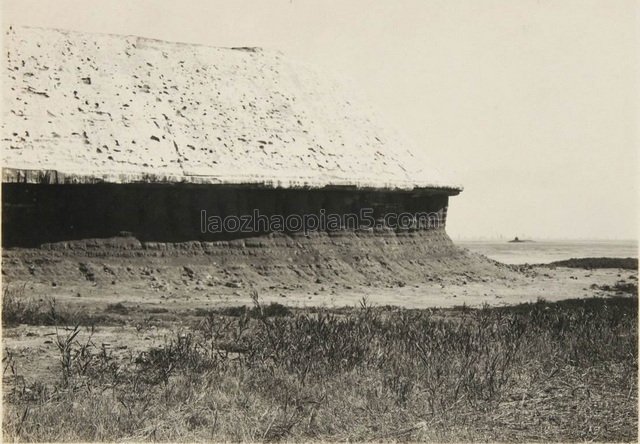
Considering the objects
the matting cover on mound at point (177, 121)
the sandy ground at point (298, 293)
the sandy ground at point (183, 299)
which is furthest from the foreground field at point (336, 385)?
the matting cover on mound at point (177, 121)

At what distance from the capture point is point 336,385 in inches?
304

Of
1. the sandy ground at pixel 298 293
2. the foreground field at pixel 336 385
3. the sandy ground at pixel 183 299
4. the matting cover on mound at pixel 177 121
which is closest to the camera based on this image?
the foreground field at pixel 336 385

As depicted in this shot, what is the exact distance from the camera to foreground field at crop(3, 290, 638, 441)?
6547 millimetres

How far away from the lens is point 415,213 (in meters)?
22.9

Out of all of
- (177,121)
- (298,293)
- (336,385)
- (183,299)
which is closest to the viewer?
(336,385)

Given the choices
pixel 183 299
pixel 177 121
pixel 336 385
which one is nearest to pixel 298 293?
pixel 183 299

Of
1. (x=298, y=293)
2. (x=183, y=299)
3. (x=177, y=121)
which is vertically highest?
(x=177, y=121)

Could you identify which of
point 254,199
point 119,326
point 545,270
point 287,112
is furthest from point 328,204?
point 545,270

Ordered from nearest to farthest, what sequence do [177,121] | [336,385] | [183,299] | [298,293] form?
[336,385] < [183,299] < [298,293] < [177,121]

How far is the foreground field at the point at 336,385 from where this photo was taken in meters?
6.55

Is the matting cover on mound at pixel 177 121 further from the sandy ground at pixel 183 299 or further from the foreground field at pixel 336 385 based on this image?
the foreground field at pixel 336 385

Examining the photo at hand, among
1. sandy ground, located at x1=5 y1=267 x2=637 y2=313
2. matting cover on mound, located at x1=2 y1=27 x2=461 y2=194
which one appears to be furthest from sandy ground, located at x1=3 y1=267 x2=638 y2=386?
matting cover on mound, located at x1=2 y1=27 x2=461 y2=194

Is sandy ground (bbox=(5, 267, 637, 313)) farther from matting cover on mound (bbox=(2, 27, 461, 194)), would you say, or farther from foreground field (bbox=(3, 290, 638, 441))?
foreground field (bbox=(3, 290, 638, 441))

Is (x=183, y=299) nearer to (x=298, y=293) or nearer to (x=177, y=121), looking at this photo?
(x=298, y=293)
